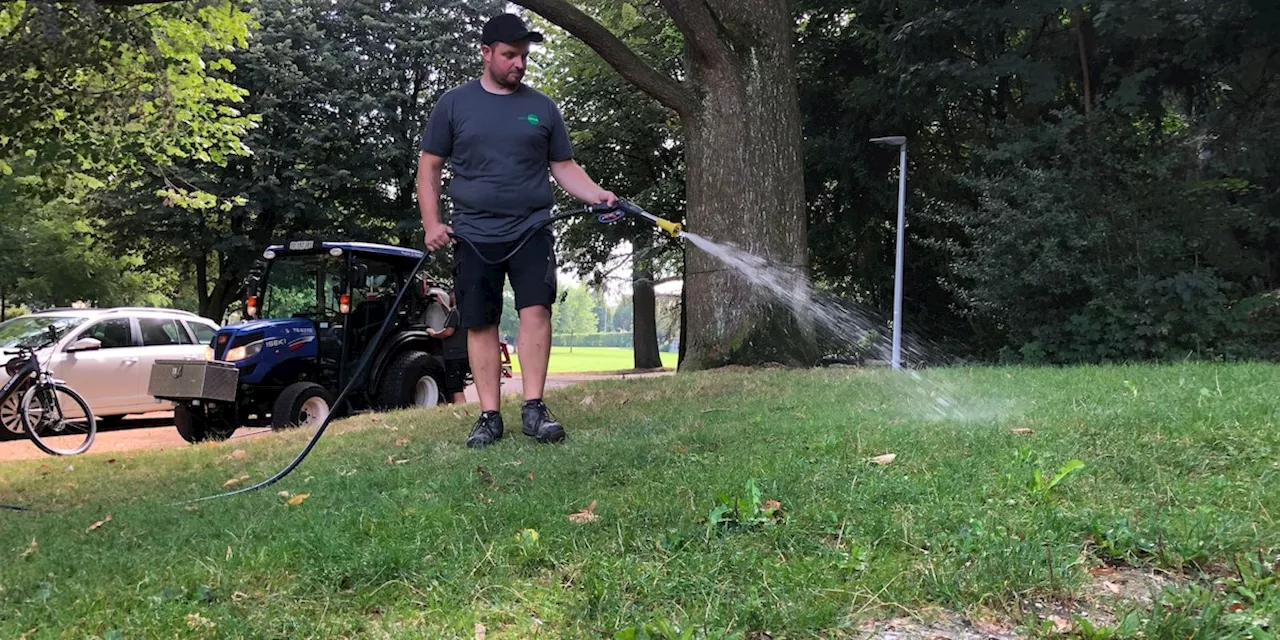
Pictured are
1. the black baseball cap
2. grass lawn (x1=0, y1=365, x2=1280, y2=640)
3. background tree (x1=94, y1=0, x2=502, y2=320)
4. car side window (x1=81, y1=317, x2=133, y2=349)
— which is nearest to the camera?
grass lawn (x1=0, y1=365, x2=1280, y2=640)

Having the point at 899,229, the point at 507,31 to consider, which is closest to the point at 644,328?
the point at 899,229

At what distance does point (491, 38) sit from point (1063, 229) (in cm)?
912

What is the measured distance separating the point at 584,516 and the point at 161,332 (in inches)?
437

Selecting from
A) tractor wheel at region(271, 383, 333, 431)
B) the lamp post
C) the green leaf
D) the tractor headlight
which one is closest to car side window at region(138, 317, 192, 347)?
the tractor headlight

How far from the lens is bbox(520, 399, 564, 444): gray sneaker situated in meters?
4.05

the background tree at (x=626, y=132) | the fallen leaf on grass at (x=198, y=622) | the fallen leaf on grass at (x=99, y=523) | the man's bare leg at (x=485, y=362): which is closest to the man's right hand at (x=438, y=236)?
the man's bare leg at (x=485, y=362)

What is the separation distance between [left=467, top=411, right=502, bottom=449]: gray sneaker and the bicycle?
A: 6496 millimetres

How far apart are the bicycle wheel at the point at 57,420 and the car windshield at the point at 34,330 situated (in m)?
1.27

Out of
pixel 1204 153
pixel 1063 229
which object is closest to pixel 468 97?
pixel 1063 229

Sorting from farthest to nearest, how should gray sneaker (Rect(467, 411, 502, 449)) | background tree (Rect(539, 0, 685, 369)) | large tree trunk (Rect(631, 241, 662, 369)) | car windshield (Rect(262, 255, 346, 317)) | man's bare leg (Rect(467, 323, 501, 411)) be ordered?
large tree trunk (Rect(631, 241, 662, 369)) < background tree (Rect(539, 0, 685, 369)) < car windshield (Rect(262, 255, 346, 317)) < man's bare leg (Rect(467, 323, 501, 411)) < gray sneaker (Rect(467, 411, 502, 449))

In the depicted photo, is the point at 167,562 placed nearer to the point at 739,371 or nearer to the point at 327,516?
the point at 327,516

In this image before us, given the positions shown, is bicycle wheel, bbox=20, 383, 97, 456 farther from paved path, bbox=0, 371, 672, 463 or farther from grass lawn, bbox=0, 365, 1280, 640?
grass lawn, bbox=0, 365, 1280, 640

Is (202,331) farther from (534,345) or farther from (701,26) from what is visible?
(534,345)

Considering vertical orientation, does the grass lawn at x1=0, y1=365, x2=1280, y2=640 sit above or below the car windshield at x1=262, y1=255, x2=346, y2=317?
below
